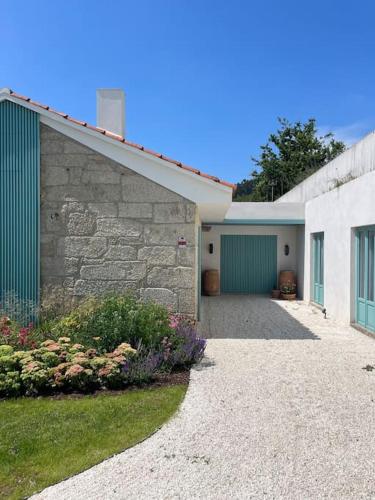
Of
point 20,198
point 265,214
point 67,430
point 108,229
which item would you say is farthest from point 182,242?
point 265,214

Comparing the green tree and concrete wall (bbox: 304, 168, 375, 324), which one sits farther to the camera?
the green tree

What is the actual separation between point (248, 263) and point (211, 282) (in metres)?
1.85

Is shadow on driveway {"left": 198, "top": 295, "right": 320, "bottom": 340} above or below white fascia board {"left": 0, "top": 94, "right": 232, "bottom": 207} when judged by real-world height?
below

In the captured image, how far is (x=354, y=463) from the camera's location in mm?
3445

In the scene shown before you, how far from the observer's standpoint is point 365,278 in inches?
358

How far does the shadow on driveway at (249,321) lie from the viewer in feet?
28.6

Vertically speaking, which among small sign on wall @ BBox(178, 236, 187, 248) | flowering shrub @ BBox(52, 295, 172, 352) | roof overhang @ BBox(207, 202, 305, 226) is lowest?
flowering shrub @ BBox(52, 295, 172, 352)

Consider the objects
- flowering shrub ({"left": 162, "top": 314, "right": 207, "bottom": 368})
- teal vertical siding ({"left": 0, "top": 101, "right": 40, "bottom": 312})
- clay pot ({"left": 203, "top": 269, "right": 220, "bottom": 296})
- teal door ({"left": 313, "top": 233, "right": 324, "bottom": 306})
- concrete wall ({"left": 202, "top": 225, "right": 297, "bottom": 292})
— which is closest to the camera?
flowering shrub ({"left": 162, "top": 314, "right": 207, "bottom": 368})

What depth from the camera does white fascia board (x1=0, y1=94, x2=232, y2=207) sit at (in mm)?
7477

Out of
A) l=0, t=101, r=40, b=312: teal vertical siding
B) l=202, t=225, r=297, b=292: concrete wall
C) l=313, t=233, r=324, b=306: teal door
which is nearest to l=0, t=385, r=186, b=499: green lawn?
l=0, t=101, r=40, b=312: teal vertical siding

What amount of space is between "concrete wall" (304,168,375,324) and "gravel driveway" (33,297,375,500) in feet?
11.4

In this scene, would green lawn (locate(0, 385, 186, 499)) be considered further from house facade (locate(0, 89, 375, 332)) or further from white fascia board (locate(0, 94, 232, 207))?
white fascia board (locate(0, 94, 232, 207))

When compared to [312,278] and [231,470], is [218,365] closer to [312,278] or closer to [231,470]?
[231,470]

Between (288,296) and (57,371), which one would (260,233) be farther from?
(57,371)
